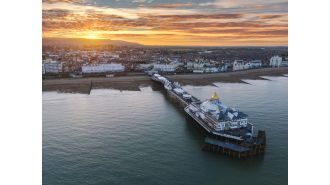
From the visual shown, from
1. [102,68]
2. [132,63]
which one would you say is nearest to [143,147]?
[102,68]

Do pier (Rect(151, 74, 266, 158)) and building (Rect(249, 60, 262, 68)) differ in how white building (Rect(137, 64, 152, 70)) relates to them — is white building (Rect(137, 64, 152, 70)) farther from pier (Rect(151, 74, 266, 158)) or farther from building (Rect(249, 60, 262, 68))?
pier (Rect(151, 74, 266, 158))

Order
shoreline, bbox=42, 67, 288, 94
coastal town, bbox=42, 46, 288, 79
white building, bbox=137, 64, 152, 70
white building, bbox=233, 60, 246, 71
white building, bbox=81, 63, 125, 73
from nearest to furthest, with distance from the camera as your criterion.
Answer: shoreline, bbox=42, 67, 288, 94
coastal town, bbox=42, 46, 288, 79
white building, bbox=81, 63, 125, 73
white building, bbox=137, 64, 152, 70
white building, bbox=233, 60, 246, 71

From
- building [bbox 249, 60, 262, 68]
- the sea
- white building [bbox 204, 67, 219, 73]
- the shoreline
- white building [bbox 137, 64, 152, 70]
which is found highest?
building [bbox 249, 60, 262, 68]

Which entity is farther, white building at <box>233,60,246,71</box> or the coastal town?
white building at <box>233,60,246,71</box>

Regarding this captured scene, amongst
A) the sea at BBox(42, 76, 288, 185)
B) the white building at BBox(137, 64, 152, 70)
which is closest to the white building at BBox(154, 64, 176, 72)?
the white building at BBox(137, 64, 152, 70)

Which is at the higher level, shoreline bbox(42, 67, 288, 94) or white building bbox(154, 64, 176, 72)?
white building bbox(154, 64, 176, 72)

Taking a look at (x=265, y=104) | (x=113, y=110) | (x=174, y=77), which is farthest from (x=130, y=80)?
(x=265, y=104)

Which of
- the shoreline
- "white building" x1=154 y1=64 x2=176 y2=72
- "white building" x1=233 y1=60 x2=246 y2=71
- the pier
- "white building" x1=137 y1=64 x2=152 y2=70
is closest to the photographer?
the pier
